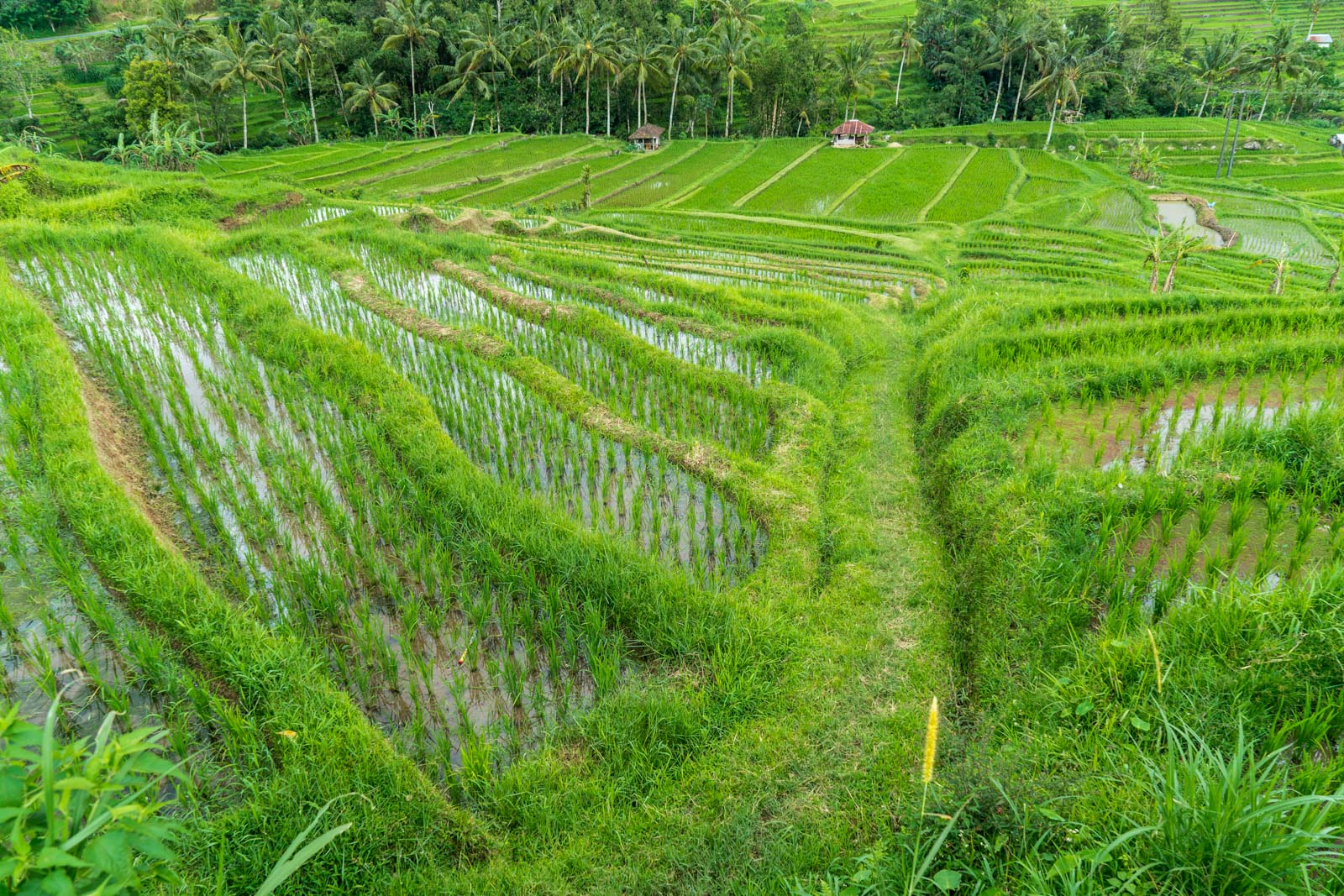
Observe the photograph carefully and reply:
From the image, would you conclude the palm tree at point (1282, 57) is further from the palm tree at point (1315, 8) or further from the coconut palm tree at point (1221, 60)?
the palm tree at point (1315, 8)

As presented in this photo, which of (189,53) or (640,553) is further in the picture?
(189,53)

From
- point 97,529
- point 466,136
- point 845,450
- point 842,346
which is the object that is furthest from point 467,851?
point 466,136

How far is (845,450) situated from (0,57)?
42639mm

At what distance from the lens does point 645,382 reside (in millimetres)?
7930

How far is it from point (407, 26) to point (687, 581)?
3649cm

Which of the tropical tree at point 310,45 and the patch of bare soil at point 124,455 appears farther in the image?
the tropical tree at point 310,45

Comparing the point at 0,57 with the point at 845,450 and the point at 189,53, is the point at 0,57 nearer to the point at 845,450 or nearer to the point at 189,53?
the point at 189,53

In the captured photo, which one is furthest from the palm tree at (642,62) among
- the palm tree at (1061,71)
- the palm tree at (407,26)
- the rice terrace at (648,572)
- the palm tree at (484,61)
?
the rice terrace at (648,572)

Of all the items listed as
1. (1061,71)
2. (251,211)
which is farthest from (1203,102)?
Result: (251,211)

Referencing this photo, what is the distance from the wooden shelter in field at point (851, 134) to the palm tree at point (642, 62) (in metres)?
9.34

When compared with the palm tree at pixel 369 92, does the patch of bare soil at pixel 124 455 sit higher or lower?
lower

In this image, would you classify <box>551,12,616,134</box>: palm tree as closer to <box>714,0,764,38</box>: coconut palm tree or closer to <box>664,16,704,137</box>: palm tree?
<box>664,16,704,137</box>: palm tree

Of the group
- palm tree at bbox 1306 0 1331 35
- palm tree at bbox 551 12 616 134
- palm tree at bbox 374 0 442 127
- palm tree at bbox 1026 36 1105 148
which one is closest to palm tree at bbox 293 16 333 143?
palm tree at bbox 374 0 442 127

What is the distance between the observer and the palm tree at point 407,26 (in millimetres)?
31500
